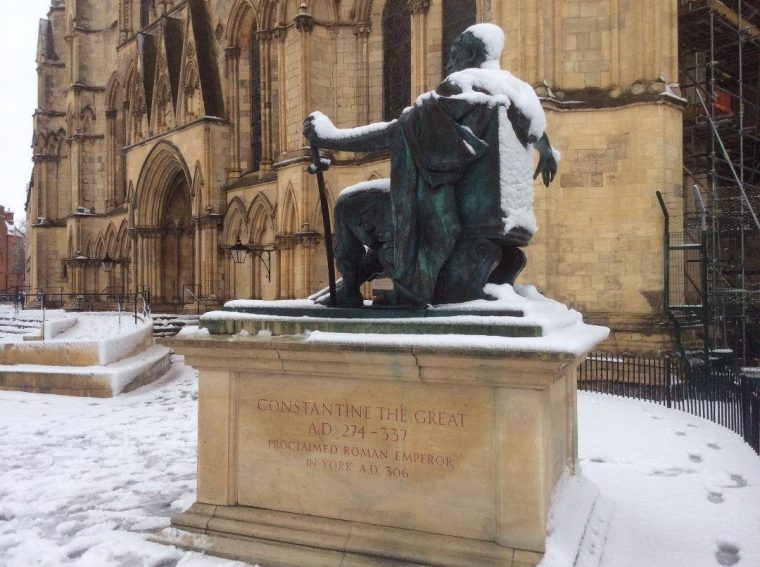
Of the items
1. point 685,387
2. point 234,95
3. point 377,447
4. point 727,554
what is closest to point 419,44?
point 234,95

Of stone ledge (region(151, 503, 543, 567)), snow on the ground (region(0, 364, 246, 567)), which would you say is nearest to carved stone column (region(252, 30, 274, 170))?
snow on the ground (region(0, 364, 246, 567))

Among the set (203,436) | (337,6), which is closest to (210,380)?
(203,436)

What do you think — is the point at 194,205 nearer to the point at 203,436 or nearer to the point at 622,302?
the point at 622,302

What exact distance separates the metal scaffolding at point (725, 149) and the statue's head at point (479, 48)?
9.98 m

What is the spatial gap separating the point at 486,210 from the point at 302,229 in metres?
13.9

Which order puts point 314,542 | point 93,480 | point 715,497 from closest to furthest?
point 314,542, point 715,497, point 93,480

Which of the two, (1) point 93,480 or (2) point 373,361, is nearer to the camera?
(2) point 373,361

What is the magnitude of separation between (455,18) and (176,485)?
1383 centimetres

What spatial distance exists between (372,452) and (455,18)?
14.5 metres

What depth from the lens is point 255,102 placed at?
72.9 feet

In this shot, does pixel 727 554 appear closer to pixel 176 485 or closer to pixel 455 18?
pixel 176 485

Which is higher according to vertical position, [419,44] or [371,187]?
[419,44]

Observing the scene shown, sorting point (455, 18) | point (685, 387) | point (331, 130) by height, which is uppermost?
point (455, 18)

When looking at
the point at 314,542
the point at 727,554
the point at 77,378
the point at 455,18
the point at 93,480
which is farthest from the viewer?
the point at 455,18
